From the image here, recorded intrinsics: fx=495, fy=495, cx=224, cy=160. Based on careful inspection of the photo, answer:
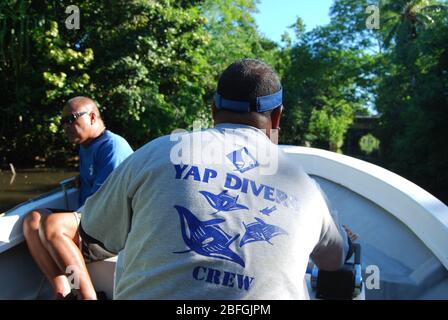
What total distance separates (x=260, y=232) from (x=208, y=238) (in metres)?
0.14

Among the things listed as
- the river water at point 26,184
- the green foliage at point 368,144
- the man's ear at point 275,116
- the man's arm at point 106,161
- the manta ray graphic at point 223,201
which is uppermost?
the man's ear at point 275,116

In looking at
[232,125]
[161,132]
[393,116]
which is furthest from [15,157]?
[393,116]

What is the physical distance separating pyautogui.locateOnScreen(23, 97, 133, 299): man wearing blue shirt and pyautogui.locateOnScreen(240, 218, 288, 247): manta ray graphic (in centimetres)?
151

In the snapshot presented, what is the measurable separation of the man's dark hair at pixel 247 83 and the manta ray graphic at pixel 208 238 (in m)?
0.41

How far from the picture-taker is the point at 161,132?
15.4m

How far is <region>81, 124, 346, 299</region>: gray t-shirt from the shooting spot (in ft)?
4.22

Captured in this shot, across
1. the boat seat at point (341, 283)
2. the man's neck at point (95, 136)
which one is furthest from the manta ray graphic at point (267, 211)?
the man's neck at point (95, 136)

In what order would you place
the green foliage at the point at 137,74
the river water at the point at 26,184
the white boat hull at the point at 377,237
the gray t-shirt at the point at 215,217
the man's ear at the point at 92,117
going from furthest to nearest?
1. the green foliage at the point at 137,74
2. the river water at the point at 26,184
3. the man's ear at the point at 92,117
4. the white boat hull at the point at 377,237
5. the gray t-shirt at the point at 215,217

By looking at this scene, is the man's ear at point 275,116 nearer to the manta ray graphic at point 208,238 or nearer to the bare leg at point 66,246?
the manta ray graphic at point 208,238

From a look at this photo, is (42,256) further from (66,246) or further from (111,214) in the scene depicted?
(111,214)

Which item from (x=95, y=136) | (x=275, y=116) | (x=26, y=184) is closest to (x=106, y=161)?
(x=95, y=136)

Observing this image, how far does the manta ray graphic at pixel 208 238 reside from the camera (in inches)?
50.8

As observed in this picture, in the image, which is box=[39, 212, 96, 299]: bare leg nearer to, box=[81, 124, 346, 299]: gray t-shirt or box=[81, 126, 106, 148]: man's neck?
box=[81, 126, 106, 148]: man's neck

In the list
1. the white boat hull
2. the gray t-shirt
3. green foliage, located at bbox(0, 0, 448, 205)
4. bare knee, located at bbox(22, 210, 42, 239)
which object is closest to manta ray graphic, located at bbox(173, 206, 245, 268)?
the gray t-shirt
